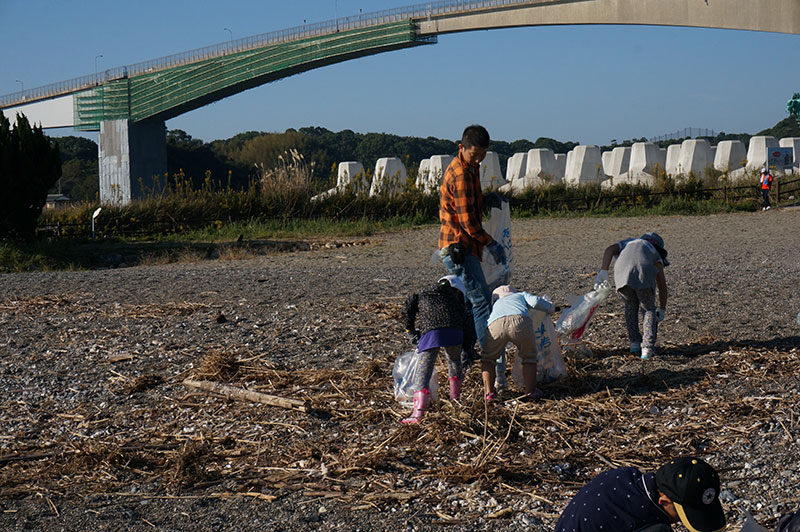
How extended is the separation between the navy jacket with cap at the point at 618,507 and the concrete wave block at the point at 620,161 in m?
33.3

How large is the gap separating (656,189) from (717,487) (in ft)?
84.5

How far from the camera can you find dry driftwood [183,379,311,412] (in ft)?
16.0

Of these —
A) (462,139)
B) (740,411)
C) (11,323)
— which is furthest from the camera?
(11,323)

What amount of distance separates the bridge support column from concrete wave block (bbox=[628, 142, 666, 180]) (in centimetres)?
2200

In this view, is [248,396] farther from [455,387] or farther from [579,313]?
[579,313]

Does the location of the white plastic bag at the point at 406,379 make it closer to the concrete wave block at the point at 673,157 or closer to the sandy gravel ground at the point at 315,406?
the sandy gravel ground at the point at 315,406

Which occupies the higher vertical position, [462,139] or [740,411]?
[462,139]

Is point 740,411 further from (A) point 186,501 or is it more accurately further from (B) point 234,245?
(B) point 234,245

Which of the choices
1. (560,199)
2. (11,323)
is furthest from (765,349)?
(560,199)

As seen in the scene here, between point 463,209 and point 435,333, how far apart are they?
81cm

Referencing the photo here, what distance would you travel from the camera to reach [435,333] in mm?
4719

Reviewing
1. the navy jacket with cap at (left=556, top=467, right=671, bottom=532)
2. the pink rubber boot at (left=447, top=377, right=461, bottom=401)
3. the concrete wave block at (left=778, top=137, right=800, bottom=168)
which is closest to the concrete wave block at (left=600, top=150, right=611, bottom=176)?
the concrete wave block at (left=778, top=137, right=800, bottom=168)

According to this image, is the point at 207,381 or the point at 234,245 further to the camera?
the point at 234,245

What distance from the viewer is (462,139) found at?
16.5ft
